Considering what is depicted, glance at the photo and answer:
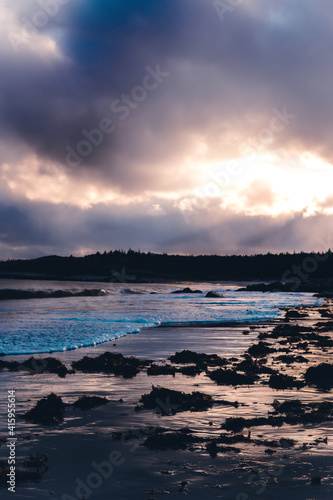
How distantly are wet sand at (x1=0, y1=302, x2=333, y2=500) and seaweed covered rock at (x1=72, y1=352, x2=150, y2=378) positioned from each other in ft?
1.87

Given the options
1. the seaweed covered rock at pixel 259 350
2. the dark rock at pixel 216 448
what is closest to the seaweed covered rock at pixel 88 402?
the dark rock at pixel 216 448

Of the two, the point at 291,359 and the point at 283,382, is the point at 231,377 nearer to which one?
the point at 283,382

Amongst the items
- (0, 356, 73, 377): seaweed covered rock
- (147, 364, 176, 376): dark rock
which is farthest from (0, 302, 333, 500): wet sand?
(0, 356, 73, 377): seaweed covered rock

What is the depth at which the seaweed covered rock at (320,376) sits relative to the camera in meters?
11.3

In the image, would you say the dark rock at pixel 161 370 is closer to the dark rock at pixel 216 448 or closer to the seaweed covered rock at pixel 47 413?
the seaweed covered rock at pixel 47 413

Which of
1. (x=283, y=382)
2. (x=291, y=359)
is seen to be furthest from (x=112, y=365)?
(x=291, y=359)

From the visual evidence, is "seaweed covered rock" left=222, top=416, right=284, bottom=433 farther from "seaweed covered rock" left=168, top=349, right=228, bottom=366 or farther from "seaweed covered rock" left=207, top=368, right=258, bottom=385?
"seaweed covered rock" left=168, top=349, right=228, bottom=366

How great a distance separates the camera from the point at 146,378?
11.9m

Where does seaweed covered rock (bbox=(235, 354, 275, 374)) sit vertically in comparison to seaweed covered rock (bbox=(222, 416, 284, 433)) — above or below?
below

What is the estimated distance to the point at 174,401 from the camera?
9398 mm

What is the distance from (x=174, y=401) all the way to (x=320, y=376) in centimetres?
424

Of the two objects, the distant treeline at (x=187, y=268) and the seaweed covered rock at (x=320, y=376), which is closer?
the seaweed covered rock at (x=320, y=376)

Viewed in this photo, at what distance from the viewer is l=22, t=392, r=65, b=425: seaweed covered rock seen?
26.6ft

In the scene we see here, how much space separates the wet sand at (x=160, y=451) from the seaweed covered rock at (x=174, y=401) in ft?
0.68
